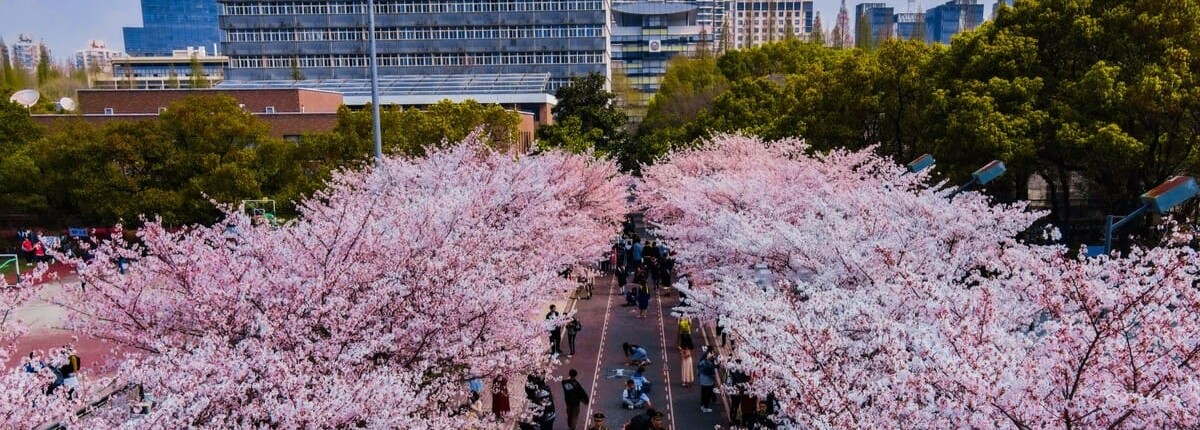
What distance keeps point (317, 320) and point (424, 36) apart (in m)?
62.8

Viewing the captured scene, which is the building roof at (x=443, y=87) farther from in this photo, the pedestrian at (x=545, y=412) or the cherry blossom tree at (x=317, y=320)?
the cherry blossom tree at (x=317, y=320)

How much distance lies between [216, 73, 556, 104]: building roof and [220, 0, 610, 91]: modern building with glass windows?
6.35 feet

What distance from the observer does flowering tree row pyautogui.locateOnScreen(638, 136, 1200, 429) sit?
227 inches

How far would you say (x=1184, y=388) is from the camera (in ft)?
18.4

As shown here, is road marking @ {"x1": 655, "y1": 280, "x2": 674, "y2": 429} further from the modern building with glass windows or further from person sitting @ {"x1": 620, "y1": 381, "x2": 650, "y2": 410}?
the modern building with glass windows

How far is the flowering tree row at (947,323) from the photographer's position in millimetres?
5766

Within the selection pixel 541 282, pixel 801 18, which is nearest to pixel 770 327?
pixel 541 282

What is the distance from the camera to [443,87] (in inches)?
2306

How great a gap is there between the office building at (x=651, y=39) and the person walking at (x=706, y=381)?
101317 mm

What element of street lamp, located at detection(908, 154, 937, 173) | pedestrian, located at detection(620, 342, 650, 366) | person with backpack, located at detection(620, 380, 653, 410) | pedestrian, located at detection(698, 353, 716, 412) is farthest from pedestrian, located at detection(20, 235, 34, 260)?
street lamp, located at detection(908, 154, 937, 173)

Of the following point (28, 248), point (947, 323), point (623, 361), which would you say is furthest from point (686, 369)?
point (28, 248)

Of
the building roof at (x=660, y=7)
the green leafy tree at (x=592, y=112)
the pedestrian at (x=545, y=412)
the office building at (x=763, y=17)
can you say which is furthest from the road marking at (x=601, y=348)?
the office building at (x=763, y=17)

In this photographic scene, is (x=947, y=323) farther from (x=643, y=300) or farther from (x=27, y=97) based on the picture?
(x=27, y=97)

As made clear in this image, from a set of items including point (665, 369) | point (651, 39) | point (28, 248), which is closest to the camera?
point (665, 369)
